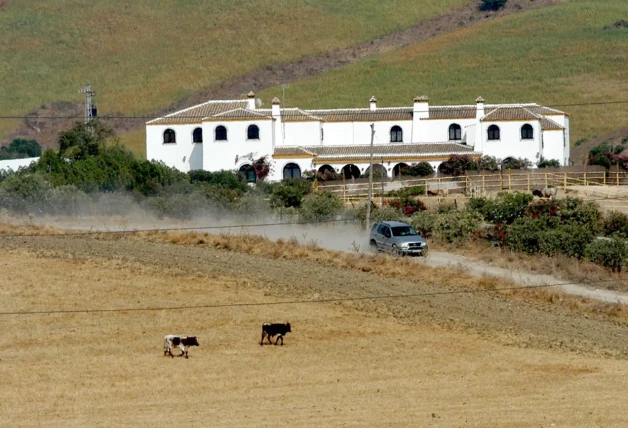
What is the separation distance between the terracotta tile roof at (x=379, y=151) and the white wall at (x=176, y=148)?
6.35 metres

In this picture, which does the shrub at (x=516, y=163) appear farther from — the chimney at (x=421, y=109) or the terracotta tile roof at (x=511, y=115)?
the chimney at (x=421, y=109)

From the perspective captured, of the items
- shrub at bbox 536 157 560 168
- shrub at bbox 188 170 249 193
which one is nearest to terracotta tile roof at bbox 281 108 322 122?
shrub at bbox 188 170 249 193

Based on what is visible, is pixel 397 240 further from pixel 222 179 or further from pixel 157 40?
pixel 157 40

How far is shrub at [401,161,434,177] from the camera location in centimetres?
8850

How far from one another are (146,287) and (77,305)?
3.51 m

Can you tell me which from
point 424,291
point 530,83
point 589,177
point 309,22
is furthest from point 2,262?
point 309,22

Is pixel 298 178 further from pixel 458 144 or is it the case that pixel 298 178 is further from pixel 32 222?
pixel 32 222

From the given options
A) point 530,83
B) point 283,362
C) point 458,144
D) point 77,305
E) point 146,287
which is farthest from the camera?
point 530,83

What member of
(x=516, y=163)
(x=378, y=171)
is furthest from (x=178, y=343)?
(x=516, y=163)

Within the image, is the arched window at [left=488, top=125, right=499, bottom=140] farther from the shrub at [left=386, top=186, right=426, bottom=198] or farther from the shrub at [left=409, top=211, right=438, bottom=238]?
the shrub at [left=409, top=211, right=438, bottom=238]

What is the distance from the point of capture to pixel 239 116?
9162cm

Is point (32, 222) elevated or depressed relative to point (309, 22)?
depressed

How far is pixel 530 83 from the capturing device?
452 feet

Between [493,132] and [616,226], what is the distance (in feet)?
95.2
